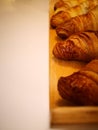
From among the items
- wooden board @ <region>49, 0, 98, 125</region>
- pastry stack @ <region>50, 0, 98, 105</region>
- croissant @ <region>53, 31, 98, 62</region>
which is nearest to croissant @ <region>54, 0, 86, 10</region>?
pastry stack @ <region>50, 0, 98, 105</region>

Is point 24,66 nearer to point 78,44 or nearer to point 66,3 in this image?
point 78,44

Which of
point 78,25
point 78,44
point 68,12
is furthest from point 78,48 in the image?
point 68,12

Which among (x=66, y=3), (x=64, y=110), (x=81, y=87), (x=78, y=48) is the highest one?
(x=66, y=3)

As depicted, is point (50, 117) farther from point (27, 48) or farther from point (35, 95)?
point (27, 48)

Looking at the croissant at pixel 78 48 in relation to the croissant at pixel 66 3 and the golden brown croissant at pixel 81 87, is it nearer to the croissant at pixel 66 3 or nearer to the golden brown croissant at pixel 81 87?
the golden brown croissant at pixel 81 87

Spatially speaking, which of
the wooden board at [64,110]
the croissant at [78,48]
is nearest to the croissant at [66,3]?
the croissant at [78,48]

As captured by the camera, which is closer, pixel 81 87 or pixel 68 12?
pixel 81 87
